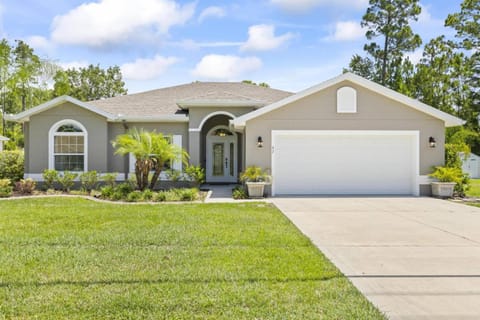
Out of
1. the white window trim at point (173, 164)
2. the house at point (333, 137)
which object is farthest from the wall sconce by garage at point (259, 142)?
the white window trim at point (173, 164)

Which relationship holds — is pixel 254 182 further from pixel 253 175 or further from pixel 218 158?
pixel 218 158

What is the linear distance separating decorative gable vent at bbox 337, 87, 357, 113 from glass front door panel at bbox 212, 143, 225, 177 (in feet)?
22.9

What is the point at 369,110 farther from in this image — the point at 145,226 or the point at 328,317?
the point at 328,317

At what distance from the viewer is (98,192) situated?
13812mm

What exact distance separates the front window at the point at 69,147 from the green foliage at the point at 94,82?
24562mm

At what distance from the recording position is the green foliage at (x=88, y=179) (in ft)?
46.2

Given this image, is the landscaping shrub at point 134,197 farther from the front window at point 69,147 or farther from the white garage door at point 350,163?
the white garage door at point 350,163

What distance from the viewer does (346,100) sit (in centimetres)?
1326

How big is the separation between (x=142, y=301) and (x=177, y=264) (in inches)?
49.4

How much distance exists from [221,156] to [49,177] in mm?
7843

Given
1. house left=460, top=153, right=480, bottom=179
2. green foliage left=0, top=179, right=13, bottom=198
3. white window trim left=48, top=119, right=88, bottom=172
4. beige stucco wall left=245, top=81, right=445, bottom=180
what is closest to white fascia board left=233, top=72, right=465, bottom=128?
beige stucco wall left=245, top=81, right=445, bottom=180

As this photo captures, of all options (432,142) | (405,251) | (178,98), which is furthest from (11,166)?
(432,142)

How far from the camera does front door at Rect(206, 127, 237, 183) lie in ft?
59.9

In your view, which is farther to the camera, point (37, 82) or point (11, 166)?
point (37, 82)
